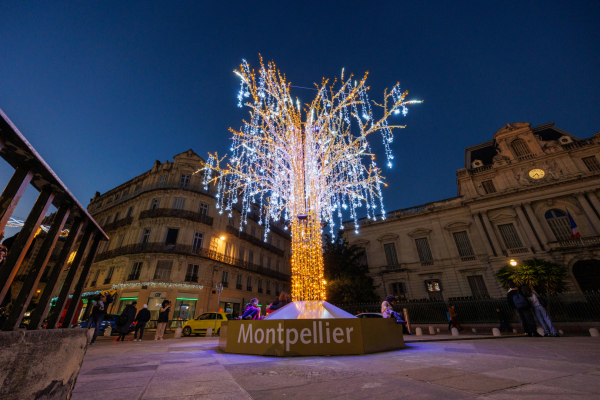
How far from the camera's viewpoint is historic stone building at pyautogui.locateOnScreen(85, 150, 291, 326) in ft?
62.9

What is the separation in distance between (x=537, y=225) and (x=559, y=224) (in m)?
1.54

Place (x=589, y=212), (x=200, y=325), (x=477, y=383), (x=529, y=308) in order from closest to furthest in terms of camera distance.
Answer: (x=477, y=383) → (x=529, y=308) → (x=200, y=325) → (x=589, y=212)

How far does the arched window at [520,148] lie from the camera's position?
23312mm

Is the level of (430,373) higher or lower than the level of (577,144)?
lower

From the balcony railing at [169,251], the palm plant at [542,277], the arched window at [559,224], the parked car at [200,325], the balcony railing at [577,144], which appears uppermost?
the balcony railing at [577,144]

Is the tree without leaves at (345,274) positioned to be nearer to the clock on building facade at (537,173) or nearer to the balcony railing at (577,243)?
the balcony railing at (577,243)

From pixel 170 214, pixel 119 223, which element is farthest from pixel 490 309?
pixel 119 223

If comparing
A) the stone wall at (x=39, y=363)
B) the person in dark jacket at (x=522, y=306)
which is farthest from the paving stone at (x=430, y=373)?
the person in dark jacket at (x=522, y=306)

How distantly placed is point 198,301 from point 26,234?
21.0m

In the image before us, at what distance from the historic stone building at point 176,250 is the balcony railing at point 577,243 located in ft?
80.1

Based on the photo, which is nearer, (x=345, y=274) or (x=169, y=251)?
(x=169, y=251)

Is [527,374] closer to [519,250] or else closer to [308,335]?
[308,335]

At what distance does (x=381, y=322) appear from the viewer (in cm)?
557

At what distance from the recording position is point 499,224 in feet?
71.8
